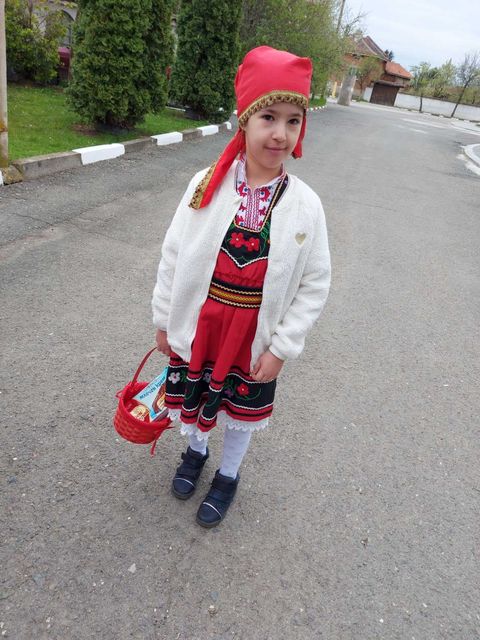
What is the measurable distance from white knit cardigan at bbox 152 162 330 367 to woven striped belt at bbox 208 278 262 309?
3 cm

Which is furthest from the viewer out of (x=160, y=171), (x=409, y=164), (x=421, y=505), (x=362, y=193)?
(x=409, y=164)

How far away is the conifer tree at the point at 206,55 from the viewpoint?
10219 mm

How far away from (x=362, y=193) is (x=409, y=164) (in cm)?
472

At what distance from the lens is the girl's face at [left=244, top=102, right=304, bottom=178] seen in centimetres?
146

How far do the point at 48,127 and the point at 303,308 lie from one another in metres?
7.34

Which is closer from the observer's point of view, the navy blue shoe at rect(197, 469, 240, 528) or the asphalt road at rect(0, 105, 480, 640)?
the asphalt road at rect(0, 105, 480, 640)

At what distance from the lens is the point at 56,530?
1883mm

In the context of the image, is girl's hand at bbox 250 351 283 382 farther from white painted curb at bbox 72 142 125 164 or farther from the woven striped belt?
white painted curb at bbox 72 142 125 164

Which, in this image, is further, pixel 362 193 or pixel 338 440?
pixel 362 193

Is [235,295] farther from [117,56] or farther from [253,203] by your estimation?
[117,56]

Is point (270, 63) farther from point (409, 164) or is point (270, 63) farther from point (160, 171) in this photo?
point (409, 164)

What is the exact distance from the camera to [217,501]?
2.07m

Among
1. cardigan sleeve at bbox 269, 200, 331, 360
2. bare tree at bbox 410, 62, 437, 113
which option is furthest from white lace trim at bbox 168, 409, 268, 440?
bare tree at bbox 410, 62, 437, 113

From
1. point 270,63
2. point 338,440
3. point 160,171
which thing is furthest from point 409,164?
point 270,63
